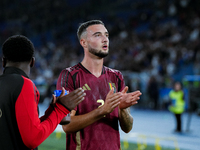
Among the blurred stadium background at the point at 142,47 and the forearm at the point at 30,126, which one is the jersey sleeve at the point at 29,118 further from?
the blurred stadium background at the point at 142,47

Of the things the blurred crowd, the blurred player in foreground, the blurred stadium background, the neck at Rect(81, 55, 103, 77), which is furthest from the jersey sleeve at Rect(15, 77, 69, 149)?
the blurred crowd

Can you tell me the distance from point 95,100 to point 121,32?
62.9ft

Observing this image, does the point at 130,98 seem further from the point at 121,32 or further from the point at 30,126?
the point at 121,32

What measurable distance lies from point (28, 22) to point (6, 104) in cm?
3379

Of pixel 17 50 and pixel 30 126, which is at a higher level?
pixel 17 50

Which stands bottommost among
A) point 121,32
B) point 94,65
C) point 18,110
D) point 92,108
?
point 92,108

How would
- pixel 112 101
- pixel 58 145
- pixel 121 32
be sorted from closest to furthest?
pixel 112 101 → pixel 58 145 → pixel 121 32

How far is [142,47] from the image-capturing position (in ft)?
57.2

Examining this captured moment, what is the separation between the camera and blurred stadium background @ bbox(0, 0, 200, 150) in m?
14.6

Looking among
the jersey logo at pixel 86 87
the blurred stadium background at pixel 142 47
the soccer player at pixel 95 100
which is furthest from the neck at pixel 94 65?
the blurred stadium background at pixel 142 47

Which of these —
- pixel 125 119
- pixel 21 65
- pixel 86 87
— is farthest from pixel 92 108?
pixel 21 65

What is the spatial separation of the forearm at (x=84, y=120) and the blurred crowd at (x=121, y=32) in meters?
12.3

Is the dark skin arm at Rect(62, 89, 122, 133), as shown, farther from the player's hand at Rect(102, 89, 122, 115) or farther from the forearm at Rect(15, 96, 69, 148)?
the forearm at Rect(15, 96, 69, 148)

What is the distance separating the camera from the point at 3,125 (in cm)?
203
